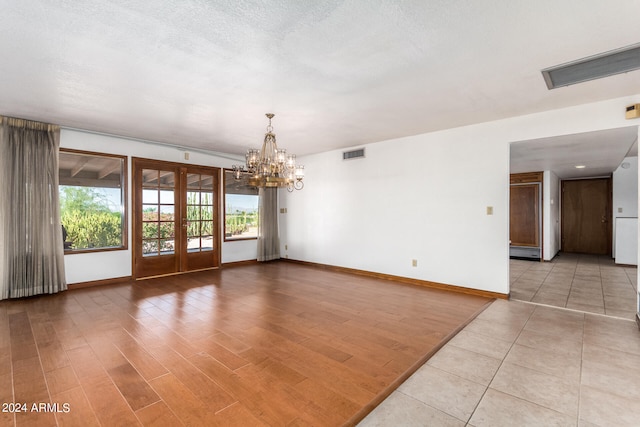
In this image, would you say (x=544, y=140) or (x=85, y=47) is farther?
(x=544, y=140)

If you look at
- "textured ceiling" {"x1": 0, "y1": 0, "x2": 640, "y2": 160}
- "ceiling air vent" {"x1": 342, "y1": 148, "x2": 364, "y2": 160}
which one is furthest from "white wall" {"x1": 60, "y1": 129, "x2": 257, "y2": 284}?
"ceiling air vent" {"x1": 342, "y1": 148, "x2": 364, "y2": 160}

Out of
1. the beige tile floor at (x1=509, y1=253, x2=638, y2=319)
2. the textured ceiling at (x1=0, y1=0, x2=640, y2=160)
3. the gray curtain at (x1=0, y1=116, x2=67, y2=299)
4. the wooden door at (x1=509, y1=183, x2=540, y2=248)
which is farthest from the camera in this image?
the wooden door at (x1=509, y1=183, x2=540, y2=248)

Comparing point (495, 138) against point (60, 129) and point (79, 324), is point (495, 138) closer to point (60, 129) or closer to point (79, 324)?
point (79, 324)

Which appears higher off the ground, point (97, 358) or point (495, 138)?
point (495, 138)

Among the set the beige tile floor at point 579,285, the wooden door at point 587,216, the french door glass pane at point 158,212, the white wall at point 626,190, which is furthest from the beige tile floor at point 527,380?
the wooden door at point 587,216

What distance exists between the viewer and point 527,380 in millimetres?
2232

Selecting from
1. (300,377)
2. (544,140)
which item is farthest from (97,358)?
(544,140)

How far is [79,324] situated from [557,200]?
11.4 meters

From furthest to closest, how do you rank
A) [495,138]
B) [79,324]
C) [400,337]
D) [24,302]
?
[495,138] → [24,302] → [79,324] → [400,337]

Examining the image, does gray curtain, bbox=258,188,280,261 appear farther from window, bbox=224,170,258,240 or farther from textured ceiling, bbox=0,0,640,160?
textured ceiling, bbox=0,0,640,160

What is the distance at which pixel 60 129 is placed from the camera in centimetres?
470

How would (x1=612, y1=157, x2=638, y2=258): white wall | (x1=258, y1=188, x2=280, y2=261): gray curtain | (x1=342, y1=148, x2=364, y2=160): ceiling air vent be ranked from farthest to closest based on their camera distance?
1. (x1=258, y1=188, x2=280, y2=261): gray curtain
2. (x1=612, y1=157, x2=638, y2=258): white wall
3. (x1=342, y1=148, x2=364, y2=160): ceiling air vent

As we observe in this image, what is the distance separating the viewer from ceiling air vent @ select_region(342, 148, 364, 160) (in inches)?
238

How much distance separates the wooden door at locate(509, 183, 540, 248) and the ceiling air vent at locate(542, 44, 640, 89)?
18.2 feet
